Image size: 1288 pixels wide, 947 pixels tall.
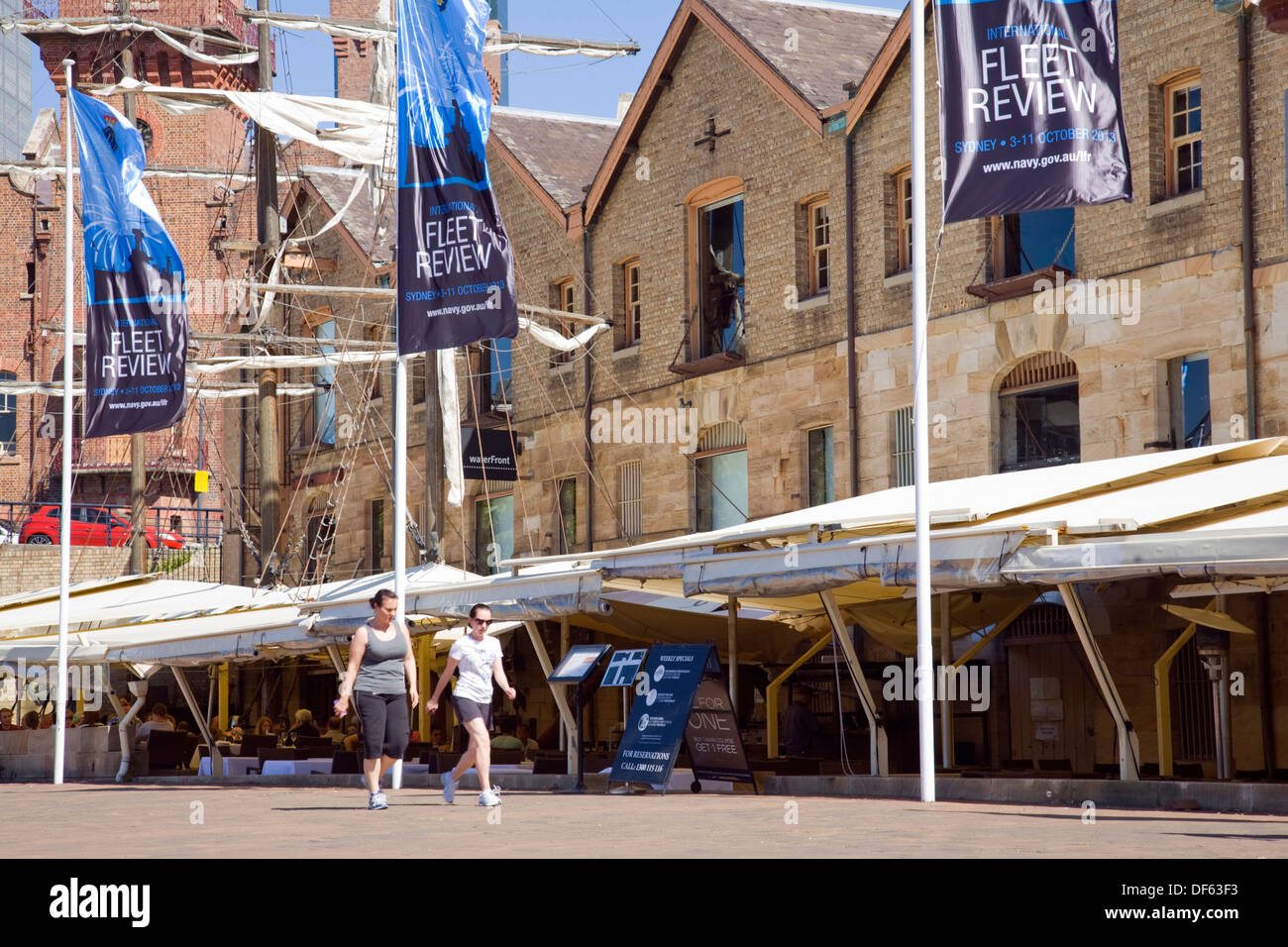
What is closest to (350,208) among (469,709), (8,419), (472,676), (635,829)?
(472,676)

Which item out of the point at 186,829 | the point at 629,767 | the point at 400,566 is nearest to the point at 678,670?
the point at 629,767

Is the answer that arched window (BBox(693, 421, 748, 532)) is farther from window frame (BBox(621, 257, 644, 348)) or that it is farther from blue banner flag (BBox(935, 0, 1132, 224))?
blue banner flag (BBox(935, 0, 1132, 224))

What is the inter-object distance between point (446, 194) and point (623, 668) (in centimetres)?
478

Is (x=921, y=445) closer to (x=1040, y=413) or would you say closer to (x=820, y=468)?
(x=1040, y=413)

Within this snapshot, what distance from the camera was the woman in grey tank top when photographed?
14062 millimetres

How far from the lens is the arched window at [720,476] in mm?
28422

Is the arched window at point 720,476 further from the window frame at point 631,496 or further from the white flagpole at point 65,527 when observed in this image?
the white flagpole at point 65,527

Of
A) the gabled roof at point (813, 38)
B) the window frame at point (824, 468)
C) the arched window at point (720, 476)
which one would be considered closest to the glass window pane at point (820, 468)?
the window frame at point (824, 468)

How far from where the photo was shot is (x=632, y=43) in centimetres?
3522

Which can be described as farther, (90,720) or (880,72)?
(90,720)

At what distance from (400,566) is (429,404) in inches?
374

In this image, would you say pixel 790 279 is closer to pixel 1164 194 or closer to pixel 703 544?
pixel 1164 194

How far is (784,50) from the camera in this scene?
28.6 m

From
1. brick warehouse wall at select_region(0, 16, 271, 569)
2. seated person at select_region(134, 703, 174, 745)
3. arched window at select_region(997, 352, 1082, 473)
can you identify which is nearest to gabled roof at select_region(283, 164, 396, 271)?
seated person at select_region(134, 703, 174, 745)
